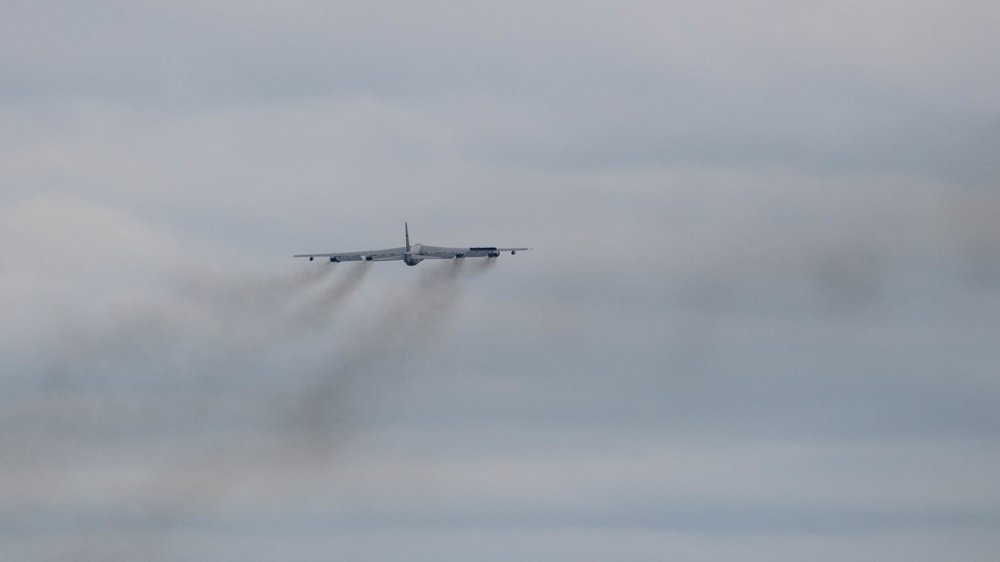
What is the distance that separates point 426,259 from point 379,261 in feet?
14.1

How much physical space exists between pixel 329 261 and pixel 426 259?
32.8ft

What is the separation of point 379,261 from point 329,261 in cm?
579

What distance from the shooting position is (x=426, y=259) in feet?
596

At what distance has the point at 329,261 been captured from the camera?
188 m

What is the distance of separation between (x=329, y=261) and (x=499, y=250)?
15.2 m

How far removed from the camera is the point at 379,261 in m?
184

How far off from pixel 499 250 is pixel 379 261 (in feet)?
A: 32.2

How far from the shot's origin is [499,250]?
594 feet
